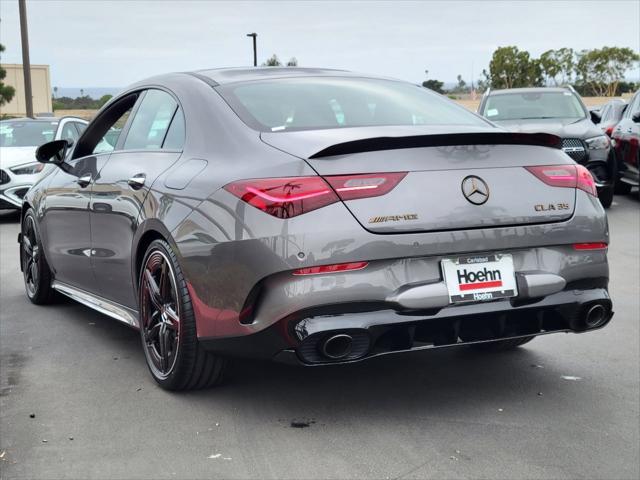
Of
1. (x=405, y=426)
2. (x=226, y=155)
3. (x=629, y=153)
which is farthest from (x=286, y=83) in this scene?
(x=629, y=153)

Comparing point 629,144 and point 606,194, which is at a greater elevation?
point 629,144

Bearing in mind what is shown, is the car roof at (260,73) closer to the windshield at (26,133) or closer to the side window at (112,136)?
the side window at (112,136)

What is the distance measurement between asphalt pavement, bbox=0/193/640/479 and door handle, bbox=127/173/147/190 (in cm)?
101

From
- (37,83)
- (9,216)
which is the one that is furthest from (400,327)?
(37,83)

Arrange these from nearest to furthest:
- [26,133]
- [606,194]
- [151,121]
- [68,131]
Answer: [151,121] < [606,194] < [68,131] < [26,133]

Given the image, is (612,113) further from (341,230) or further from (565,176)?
(341,230)

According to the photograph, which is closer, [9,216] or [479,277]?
[479,277]

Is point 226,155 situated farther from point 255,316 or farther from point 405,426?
point 405,426

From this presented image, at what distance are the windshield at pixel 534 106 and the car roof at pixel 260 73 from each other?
900 cm

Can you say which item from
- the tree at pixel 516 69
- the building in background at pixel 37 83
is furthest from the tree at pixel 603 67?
the building in background at pixel 37 83

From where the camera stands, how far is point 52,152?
6.61 m

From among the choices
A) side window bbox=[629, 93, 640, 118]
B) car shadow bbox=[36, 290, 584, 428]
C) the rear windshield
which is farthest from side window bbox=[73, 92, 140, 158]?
side window bbox=[629, 93, 640, 118]

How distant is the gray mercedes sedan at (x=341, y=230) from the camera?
153 inches

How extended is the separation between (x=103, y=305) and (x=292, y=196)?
2215 millimetres
